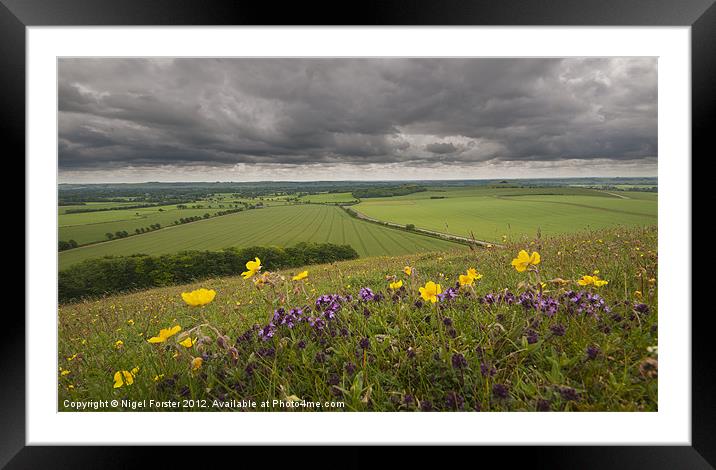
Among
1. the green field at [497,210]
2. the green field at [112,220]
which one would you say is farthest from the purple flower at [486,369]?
the green field at [112,220]

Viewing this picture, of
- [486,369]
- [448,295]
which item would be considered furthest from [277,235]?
[486,369]

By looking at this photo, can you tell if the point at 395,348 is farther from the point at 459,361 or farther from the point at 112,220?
the point at 112,220

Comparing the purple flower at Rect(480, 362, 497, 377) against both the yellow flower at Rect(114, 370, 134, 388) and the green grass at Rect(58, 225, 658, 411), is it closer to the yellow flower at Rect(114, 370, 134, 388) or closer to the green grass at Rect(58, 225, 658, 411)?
the green grass at Rect(58, 225, 658, 411)

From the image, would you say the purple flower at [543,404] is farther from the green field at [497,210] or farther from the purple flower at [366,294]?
the green field at [497,210]

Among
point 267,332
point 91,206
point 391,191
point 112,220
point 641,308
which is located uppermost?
point 391,191

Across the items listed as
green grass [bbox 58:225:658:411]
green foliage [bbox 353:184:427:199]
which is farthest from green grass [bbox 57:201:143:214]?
green foliage [bbox 353:184:427:199]
